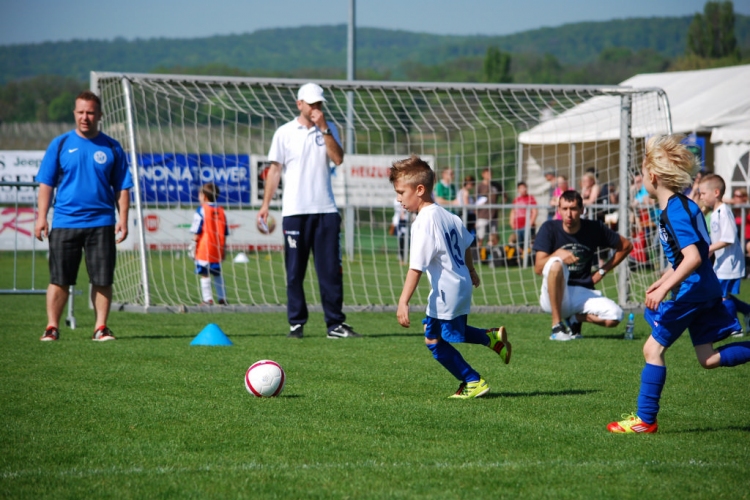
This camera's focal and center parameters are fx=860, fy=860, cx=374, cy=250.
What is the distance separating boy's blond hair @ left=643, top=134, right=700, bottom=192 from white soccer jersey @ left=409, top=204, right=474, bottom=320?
1324mm

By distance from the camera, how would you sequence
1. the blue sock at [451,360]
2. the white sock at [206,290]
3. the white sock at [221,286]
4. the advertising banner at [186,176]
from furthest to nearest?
the advertising banner at [186,176]
the white sock at [221,286]
the white sock at [206,290]
the blue sock at [451,360]

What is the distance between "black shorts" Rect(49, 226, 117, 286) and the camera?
25.5ft

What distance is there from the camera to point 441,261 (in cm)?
544

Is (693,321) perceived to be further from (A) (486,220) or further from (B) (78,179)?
(A) (486,220)

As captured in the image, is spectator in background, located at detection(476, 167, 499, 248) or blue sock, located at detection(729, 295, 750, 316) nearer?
blue sock, located at detection(729, 295, 750, 316)

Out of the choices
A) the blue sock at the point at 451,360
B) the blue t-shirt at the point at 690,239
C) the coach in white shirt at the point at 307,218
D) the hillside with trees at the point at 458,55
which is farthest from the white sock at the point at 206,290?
the hillside with trees at the point at 458,55

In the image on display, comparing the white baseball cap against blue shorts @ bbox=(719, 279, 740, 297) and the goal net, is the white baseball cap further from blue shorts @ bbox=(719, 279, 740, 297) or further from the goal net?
blue shorts @ bbox=(719, 279, 740, 297)

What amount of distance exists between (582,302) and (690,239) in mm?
4176

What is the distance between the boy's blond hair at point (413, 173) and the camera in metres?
5.52

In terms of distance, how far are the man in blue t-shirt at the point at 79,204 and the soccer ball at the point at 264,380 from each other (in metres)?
2.84

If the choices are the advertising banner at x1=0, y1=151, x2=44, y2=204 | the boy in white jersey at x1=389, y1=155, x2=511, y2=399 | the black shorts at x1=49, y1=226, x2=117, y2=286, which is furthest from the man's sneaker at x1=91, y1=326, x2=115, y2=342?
the advertising banner at x1=0, y1=151, x2=44, y2=204

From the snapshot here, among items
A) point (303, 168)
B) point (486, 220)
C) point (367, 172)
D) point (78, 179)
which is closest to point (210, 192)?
point (303, 168)

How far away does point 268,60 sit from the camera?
183375 mm

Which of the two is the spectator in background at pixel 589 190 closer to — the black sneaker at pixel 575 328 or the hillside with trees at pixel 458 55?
the black sneaker at pixel 575 328
